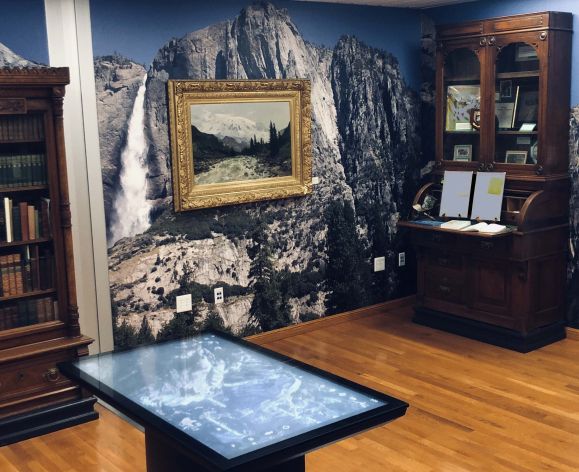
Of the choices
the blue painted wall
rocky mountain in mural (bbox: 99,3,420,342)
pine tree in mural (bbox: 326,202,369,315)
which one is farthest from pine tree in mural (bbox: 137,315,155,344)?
the blue painted wall

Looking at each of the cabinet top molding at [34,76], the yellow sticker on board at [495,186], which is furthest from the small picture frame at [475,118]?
the cabinet top molding at [34,76]

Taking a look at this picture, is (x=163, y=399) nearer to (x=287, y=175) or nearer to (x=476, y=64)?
(x=287, y=175)

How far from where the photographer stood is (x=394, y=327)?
5.90 m

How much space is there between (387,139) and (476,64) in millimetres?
949

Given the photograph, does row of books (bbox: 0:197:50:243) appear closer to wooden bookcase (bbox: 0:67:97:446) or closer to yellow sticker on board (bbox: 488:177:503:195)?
wooden bookcase (bbox: 0:67:97:446)

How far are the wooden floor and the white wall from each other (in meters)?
0.69

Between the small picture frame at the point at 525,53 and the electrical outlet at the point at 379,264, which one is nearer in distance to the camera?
the small picture frame at the point at 525,53

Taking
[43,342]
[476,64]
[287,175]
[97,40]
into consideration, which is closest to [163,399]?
[43,342]

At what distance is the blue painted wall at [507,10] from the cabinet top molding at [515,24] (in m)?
0.09

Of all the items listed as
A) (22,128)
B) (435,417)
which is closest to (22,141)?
(22,128)

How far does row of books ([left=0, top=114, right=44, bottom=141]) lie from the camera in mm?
4016

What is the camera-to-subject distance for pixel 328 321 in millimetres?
5957

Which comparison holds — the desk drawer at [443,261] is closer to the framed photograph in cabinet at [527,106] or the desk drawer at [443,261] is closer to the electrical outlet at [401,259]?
the electrical outlet at [401,259]

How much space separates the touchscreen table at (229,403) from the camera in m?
2.37
